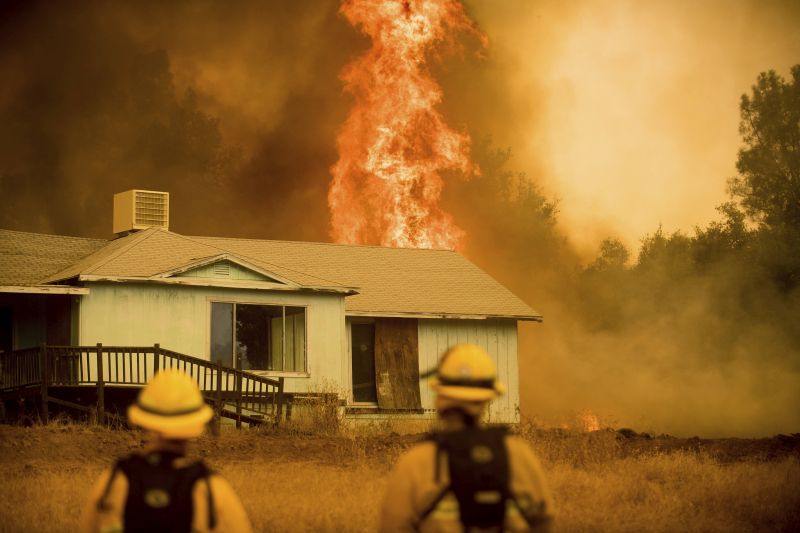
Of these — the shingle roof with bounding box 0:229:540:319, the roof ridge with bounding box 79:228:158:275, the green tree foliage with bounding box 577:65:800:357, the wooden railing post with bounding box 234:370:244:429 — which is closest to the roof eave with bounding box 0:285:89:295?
the shingle roof with bounding box 0:229:540:319

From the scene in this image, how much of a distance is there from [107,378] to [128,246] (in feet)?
11.3

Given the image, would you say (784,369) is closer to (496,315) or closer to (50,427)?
(496,315)

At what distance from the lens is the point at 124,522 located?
5430 mm

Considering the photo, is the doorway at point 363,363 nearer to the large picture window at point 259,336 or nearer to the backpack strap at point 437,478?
the large picture window at point 259,336

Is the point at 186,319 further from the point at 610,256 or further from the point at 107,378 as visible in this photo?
the point at 610,256

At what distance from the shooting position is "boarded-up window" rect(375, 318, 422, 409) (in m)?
26.5

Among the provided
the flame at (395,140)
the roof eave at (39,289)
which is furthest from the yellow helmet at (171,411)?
the flame at (395,140)

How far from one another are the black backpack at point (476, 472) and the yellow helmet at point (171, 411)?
3.62 feet

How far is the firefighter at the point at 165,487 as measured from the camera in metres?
5.38

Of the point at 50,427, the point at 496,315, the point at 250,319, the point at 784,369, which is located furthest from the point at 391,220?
the point at 50,427

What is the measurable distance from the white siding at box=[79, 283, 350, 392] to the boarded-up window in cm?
180

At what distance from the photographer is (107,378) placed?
21734 mm

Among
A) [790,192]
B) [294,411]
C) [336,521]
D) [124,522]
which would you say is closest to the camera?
[124,522]

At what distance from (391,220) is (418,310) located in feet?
28.2
